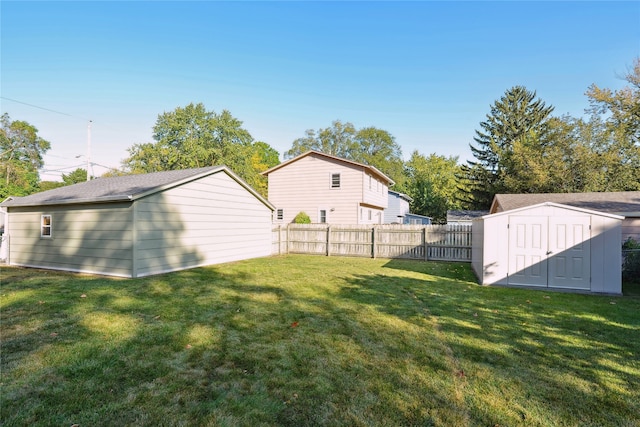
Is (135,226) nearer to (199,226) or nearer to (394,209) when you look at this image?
(199,226)

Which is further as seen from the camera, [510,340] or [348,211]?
[348,211]

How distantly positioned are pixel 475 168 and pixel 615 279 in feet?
85.4

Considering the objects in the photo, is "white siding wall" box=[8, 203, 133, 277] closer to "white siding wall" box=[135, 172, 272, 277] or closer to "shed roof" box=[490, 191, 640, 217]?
"white siding wall" box=[135, 172, 272, 277]

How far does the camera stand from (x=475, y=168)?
102ft

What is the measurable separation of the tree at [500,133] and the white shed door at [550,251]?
2245 cm

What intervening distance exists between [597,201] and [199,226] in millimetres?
16115

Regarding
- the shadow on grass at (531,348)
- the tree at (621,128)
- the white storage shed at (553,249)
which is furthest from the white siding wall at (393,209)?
the shadow on grass at (531,348)

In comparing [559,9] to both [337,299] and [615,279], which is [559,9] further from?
[337,299]

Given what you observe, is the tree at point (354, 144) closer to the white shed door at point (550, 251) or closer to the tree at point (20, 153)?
the tree at point (20, 153)

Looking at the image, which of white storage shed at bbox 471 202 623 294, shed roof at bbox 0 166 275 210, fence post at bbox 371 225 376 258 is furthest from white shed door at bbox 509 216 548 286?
shed roof at bbox 0 166 275 210

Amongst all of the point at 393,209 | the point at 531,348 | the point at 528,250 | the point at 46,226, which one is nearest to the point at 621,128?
the point at 393,209

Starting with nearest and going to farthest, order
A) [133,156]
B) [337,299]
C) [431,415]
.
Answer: [431,415], [337,299], [133,156]

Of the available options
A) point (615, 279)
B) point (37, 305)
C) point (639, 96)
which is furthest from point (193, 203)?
point (639, 96)

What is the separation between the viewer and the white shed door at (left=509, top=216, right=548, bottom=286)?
7996 mm
